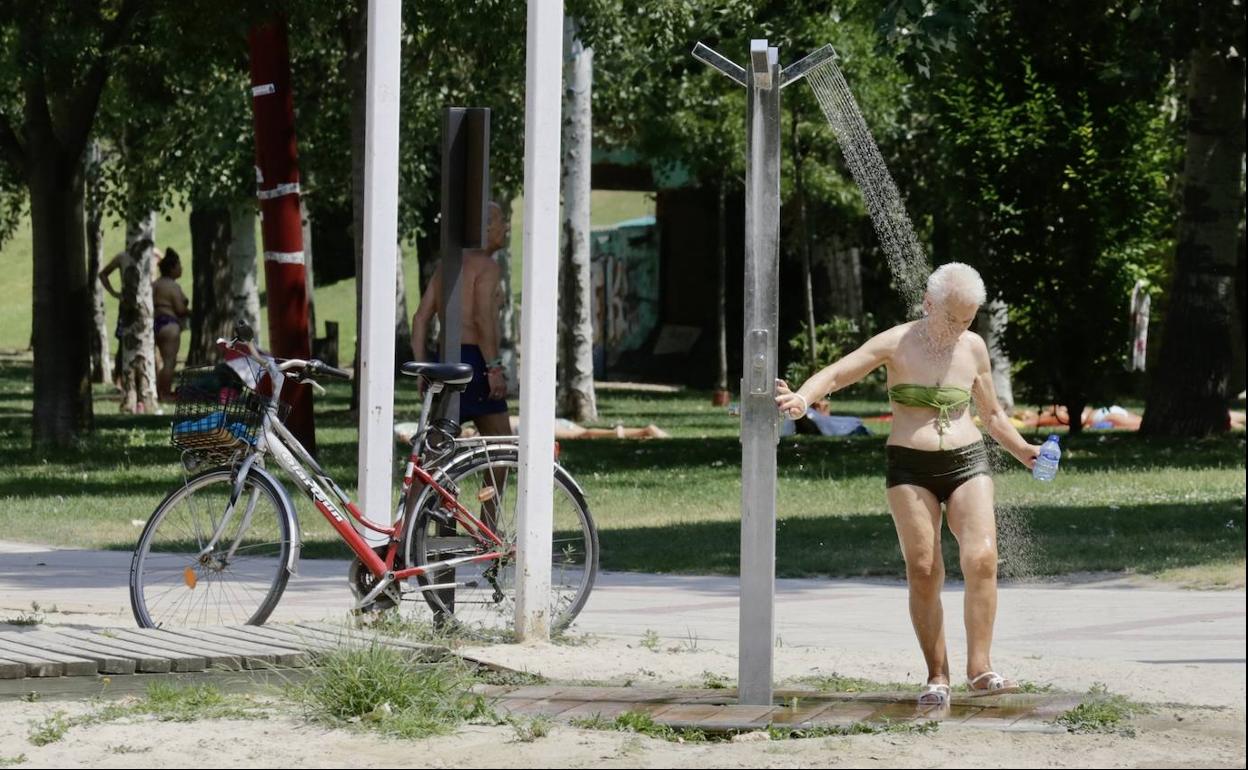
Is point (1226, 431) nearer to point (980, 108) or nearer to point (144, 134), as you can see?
point (980, 108)

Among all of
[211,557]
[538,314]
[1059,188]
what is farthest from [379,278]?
[1059,188]

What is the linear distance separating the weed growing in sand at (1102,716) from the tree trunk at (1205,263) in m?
15.8

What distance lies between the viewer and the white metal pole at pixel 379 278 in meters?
8.77

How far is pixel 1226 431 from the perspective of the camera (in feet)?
74.4

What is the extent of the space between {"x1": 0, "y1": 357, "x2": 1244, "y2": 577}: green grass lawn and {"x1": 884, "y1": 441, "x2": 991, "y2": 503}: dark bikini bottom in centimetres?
413

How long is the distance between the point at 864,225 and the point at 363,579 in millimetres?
29378

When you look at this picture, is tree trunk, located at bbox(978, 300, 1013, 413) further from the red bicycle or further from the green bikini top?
the green bikini top

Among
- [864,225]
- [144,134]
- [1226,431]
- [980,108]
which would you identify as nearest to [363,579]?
[980,108]

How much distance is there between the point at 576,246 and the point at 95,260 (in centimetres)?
1248

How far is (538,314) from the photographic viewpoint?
8398 millimetres

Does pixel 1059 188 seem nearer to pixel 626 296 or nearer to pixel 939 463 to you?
pixel 939 463

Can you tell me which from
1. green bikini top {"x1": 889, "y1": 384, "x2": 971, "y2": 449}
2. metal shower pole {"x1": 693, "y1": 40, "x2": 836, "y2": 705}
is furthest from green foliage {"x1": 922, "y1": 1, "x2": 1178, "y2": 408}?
metal shower pole {"x1": 693, "y1": 40, "x2": 836, "y2": 705}

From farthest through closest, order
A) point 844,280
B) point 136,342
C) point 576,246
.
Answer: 1. point 844,280
2. point 136,342
3. point 576,246

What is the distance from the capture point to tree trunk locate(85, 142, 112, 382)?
34.4m
